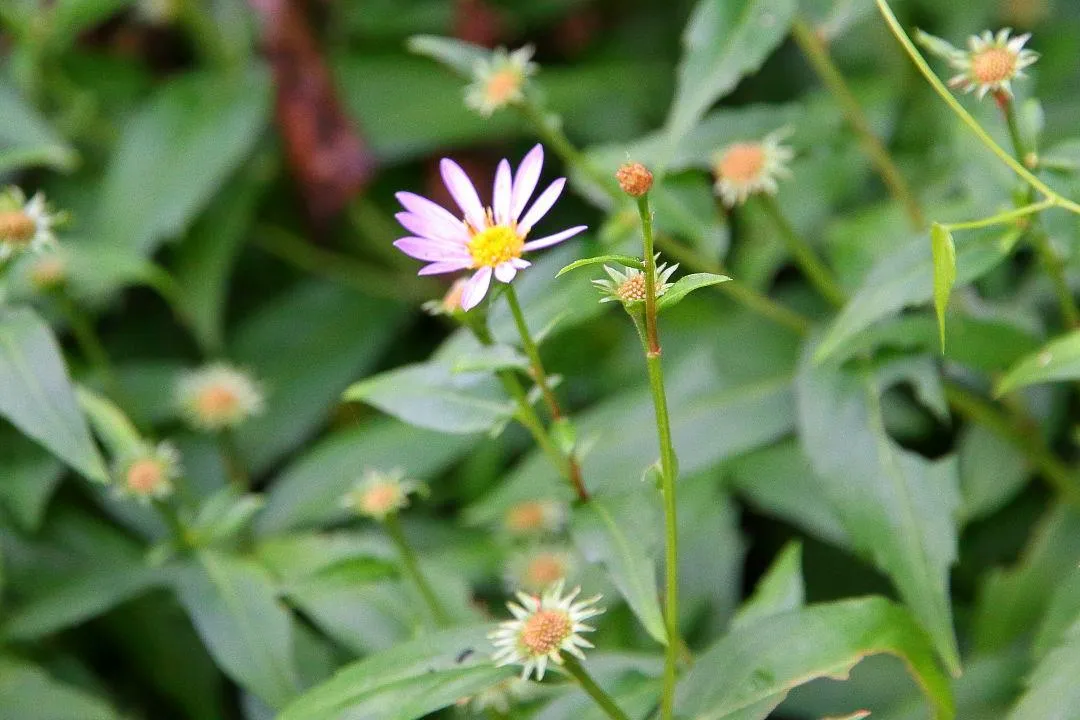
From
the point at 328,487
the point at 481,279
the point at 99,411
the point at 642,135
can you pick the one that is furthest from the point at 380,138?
the point at 481,279

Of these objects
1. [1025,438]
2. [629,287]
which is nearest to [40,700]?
[629,287]

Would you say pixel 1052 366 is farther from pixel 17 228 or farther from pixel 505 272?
pixel 17 228

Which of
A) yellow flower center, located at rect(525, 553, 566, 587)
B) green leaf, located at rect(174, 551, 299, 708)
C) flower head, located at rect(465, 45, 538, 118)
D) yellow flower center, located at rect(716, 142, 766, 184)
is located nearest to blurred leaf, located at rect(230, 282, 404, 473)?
green leaf, located at rect(174, 551, 299, 708)

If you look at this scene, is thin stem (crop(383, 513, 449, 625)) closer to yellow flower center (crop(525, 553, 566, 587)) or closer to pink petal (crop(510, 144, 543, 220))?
yellow flower center (crop(525, 553, 566, 587))

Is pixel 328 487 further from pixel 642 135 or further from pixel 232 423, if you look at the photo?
pixel 642 135

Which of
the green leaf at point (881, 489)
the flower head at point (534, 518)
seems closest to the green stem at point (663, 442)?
the green leaf at point (881, 489)

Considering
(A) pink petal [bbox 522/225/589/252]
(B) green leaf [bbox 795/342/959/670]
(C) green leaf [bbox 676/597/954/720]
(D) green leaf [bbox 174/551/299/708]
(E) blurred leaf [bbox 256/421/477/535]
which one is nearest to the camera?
(A) pink petal [bbox 522/225/589/252]
